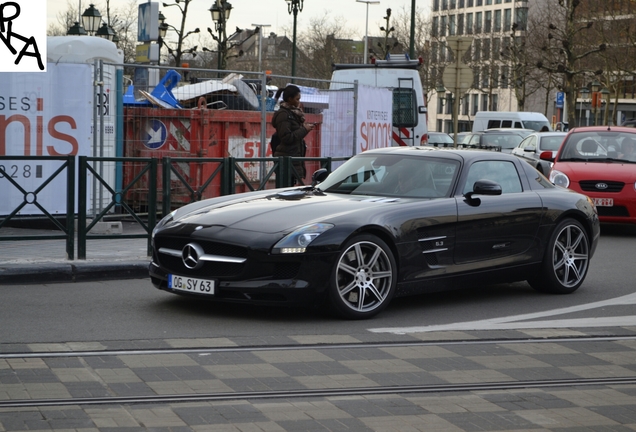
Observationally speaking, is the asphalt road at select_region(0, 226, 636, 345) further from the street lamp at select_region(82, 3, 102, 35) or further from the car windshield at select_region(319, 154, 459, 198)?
the street lamp at select_region(82, 3, 102, 35)

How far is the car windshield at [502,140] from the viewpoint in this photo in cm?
3431

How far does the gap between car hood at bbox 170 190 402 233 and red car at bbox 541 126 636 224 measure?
755 centimetres

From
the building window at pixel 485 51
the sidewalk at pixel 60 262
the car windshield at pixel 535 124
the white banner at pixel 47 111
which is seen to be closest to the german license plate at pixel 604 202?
the sidewalk at pixel 60 262

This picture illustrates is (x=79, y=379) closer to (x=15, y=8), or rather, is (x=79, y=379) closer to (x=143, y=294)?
(x=143, y=294)

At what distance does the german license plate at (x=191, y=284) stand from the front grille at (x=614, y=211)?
8.95 m

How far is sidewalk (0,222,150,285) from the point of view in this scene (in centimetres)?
997

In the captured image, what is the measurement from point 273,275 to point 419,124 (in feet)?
50.9

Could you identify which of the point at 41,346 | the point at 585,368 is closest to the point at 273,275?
the point at 41,346

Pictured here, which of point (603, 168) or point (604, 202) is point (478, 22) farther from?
point (604, 202)

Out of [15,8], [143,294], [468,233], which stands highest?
[15,8]

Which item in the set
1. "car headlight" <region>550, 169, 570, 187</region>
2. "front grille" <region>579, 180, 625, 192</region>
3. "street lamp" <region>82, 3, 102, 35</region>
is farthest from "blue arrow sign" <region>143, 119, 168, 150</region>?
"street lamp" <region>82, 3, 102, 35</region>

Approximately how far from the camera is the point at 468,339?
24.8 feet

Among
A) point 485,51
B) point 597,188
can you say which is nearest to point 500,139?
point 597,188

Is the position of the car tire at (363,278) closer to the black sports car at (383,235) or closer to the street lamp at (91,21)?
the black sports car at (383,235)
